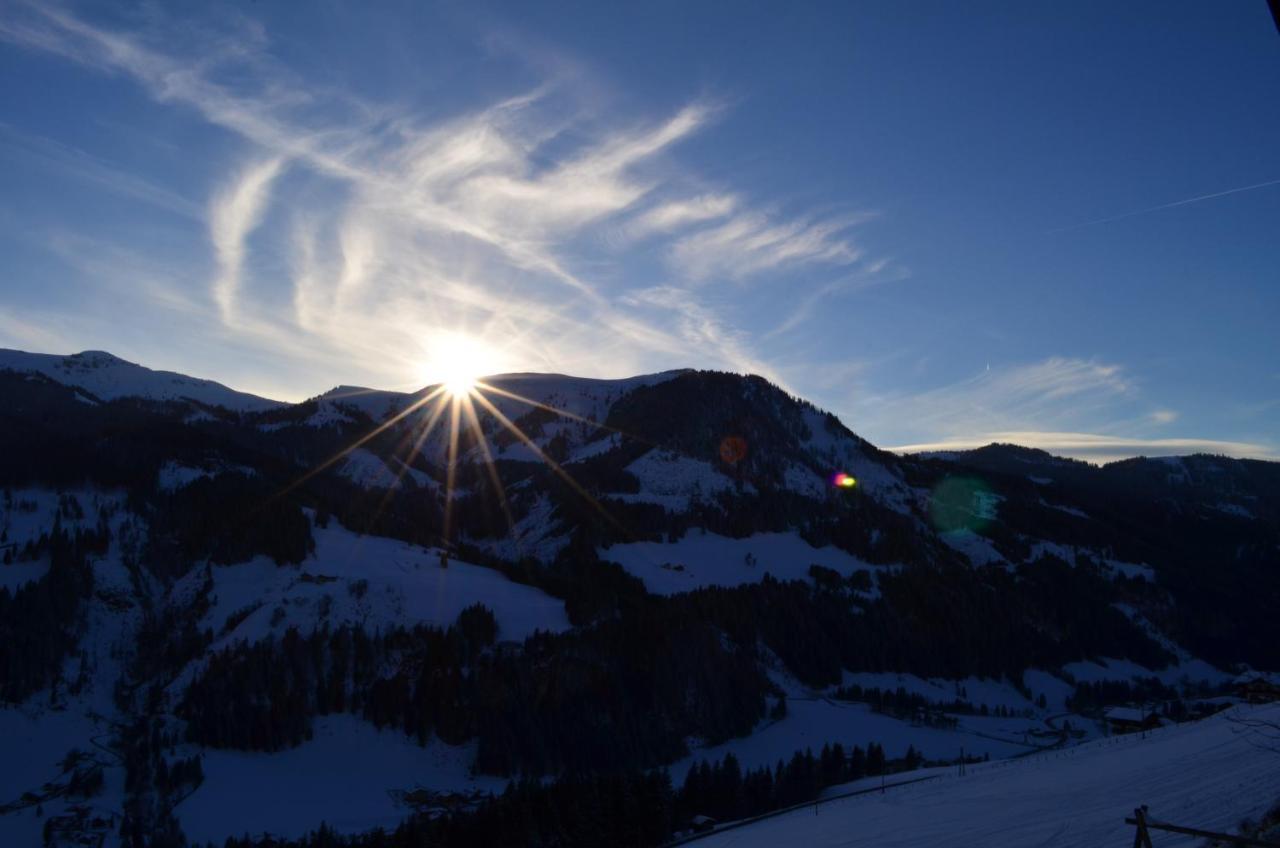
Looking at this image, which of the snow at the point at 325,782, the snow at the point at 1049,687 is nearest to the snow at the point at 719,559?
the snow at the point at 1049,687

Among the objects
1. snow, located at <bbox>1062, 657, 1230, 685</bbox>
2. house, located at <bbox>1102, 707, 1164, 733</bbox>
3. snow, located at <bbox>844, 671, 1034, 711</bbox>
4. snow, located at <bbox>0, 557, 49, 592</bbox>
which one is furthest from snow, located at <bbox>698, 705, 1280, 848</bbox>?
snow, located at <bbox>1062, 657, 1230, 685</bbox>

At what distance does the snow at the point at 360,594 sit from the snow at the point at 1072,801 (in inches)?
3075

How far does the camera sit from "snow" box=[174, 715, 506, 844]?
8531cm

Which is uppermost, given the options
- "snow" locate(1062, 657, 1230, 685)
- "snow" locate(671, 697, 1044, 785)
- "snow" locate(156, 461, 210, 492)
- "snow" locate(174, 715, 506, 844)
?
"snow" locate(156, 461, 210, 492)

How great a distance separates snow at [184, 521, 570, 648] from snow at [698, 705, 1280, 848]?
256 ft

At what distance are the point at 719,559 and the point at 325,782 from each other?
94.2 metres

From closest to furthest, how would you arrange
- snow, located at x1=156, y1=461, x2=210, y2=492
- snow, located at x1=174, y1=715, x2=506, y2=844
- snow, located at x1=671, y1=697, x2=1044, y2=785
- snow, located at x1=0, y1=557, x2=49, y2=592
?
snow, located at x1=174, y1=715, x2=506, y2=844 → snow, located at x1=671, y1=697, x2=1044, y2=785 → snow, located at x1=0, y1=557, x2=49, y2=592 → snow, located at x1=156, y1=461, x2=210, y2=492

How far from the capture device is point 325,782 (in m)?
96.5

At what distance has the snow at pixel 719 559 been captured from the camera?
529 ft

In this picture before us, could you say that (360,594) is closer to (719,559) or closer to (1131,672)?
(719,559)

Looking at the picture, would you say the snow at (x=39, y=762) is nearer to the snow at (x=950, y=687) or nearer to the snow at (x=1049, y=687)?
the snow at (x=950, y=687)

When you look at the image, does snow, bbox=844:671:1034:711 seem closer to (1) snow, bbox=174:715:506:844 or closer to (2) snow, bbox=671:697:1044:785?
(2) snow, bbox=671:697:1044:785

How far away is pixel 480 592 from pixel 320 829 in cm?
5591

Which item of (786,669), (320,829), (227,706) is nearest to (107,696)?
(227,706)
